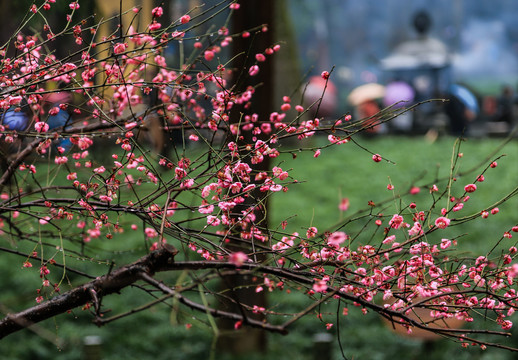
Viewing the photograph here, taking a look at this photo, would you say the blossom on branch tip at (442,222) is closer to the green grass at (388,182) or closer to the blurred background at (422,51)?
the green grass at (388,182)

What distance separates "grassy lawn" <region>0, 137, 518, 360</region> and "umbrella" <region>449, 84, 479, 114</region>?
409 cm

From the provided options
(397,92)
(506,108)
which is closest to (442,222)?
(397,92)

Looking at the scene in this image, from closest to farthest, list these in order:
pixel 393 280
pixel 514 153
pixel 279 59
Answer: pixel 393 280, pixel 514 153, pixel 279 59

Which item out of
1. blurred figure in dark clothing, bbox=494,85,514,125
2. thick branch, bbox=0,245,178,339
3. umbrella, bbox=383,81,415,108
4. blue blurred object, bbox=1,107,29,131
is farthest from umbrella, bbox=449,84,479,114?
thick branch, bbox=0,245,178,339

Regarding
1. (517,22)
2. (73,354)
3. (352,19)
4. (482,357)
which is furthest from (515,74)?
(73,354)

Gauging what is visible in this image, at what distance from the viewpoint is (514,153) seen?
13172 mm

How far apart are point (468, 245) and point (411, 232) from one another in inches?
248

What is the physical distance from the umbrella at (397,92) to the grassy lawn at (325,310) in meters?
4.70

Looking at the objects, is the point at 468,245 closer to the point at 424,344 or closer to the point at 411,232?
the point at 424,344

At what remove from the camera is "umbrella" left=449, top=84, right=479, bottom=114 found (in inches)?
665

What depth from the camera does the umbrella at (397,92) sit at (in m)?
17.6

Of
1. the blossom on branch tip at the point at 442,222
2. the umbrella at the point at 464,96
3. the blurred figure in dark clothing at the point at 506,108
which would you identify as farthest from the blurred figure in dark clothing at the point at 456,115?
the blossom on branch tip at the point at 442,222

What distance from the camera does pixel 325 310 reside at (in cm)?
728

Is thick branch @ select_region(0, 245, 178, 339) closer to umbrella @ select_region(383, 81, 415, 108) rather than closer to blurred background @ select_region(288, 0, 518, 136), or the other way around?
blurred background @ select_region(288, 0, 518, 136)
